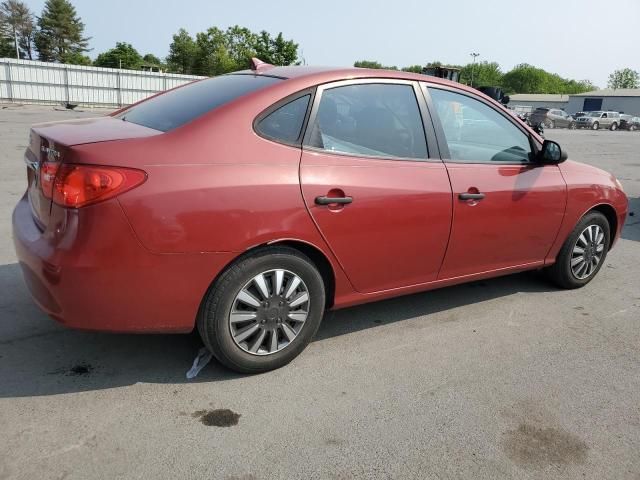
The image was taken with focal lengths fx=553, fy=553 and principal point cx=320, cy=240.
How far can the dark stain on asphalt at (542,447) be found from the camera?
250 centimetres

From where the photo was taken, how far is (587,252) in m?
4.62

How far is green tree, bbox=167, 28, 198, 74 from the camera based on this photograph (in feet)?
229

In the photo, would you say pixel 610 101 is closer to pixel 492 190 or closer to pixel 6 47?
pixel 492 190

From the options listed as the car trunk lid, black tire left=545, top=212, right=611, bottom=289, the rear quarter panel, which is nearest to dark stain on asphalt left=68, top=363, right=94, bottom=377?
the car trunk lid

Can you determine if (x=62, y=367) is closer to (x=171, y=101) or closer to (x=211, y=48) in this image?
(x=171, y=101)

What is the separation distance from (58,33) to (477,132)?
9749 centimetres

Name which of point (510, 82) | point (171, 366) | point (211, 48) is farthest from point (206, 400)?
point (510, 82)

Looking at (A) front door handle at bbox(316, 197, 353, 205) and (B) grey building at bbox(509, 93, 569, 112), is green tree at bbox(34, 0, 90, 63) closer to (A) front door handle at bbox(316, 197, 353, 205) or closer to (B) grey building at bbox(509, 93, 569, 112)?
(B) grey building at bbox(509, 93, 569, 112)

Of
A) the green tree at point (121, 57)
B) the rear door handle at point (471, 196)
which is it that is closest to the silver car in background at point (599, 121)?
the rear door handle at point (471, 196)

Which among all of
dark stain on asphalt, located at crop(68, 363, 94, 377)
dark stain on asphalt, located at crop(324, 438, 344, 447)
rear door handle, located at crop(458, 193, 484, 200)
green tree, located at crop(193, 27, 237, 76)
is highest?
green tree, located at crop(193, 27, 237, 76)

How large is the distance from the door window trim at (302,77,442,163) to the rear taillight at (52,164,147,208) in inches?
37.1

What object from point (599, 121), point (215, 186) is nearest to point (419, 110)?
point (215, 186)

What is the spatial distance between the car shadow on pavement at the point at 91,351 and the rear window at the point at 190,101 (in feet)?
4.29

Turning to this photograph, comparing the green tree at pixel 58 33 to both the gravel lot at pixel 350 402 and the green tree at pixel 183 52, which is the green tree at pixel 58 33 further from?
the gravel lot at pixel 350 402
